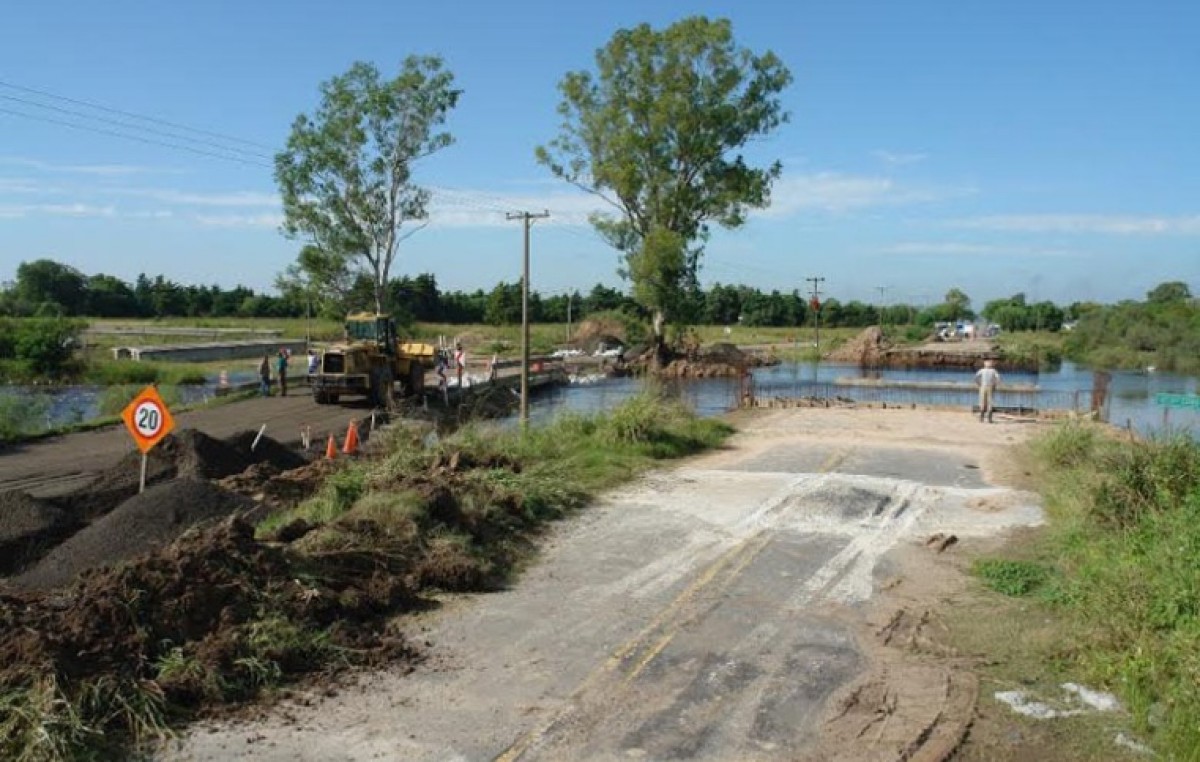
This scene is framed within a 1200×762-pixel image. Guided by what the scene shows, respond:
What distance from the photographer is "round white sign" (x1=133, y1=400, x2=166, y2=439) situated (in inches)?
520

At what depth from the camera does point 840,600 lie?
10297 millimetres

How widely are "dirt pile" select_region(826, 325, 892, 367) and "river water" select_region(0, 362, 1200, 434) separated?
Answer: 499 centimetres

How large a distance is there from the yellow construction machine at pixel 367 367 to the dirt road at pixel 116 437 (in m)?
0.69

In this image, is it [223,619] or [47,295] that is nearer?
[223,619]

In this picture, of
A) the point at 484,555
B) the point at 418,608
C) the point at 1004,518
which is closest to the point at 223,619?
the point at 418,608

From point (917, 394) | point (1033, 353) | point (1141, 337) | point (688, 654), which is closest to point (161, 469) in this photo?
point (688, 654)

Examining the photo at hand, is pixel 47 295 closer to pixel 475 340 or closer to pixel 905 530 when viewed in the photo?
pixel 475 340

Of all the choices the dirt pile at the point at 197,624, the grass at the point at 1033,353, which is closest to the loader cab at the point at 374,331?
the dirt pile at the point at 197,624

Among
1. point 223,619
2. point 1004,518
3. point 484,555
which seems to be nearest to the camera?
point 223,619

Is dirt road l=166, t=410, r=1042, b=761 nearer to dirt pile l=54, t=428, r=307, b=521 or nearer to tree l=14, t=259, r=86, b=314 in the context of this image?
dirt pile l=54, t=428, r=307, b=521

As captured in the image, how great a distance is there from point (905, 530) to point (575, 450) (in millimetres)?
7151

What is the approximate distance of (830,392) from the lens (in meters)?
49.8

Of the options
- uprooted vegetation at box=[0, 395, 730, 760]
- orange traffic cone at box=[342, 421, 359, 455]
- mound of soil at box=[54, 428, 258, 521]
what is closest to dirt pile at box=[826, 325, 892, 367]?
orange traffic cone at box=[342, 421, 359, 455]

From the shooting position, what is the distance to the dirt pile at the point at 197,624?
23.2 ft
